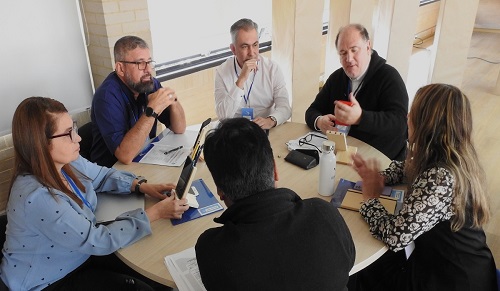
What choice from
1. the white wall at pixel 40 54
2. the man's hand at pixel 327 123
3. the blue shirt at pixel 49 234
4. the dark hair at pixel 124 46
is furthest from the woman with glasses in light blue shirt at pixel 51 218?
the white wall at pixel 40 54

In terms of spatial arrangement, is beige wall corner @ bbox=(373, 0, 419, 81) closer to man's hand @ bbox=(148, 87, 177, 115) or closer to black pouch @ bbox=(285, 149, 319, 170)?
black pouch @ bbox=(285, 149, 319, 170)

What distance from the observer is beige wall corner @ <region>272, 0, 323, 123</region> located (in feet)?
11.5

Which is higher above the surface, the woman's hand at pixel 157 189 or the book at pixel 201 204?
the woman's hand at pixel 157 189

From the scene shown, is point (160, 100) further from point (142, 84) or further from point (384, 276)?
point (384, 276)

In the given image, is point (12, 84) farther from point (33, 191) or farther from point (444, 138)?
point (444, 138)

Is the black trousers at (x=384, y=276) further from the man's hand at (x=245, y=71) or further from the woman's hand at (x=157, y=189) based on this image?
the man's hand at (x=245, y=71)

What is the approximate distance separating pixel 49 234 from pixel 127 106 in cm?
111

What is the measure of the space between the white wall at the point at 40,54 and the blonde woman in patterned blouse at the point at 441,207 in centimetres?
220

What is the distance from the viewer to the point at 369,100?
2.50m

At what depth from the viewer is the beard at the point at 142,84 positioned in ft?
7.78

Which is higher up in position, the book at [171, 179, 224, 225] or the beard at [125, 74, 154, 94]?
the beard at [125, 74, 154, 94]

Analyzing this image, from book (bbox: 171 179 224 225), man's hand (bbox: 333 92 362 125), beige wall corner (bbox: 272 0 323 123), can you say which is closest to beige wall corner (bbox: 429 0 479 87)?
beige wall corner (bbox: 272 0 323 123)

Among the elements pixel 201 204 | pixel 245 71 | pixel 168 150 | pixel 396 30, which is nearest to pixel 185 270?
pixel 201 204

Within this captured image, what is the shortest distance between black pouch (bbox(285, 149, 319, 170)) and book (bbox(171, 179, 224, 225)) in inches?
19.1
